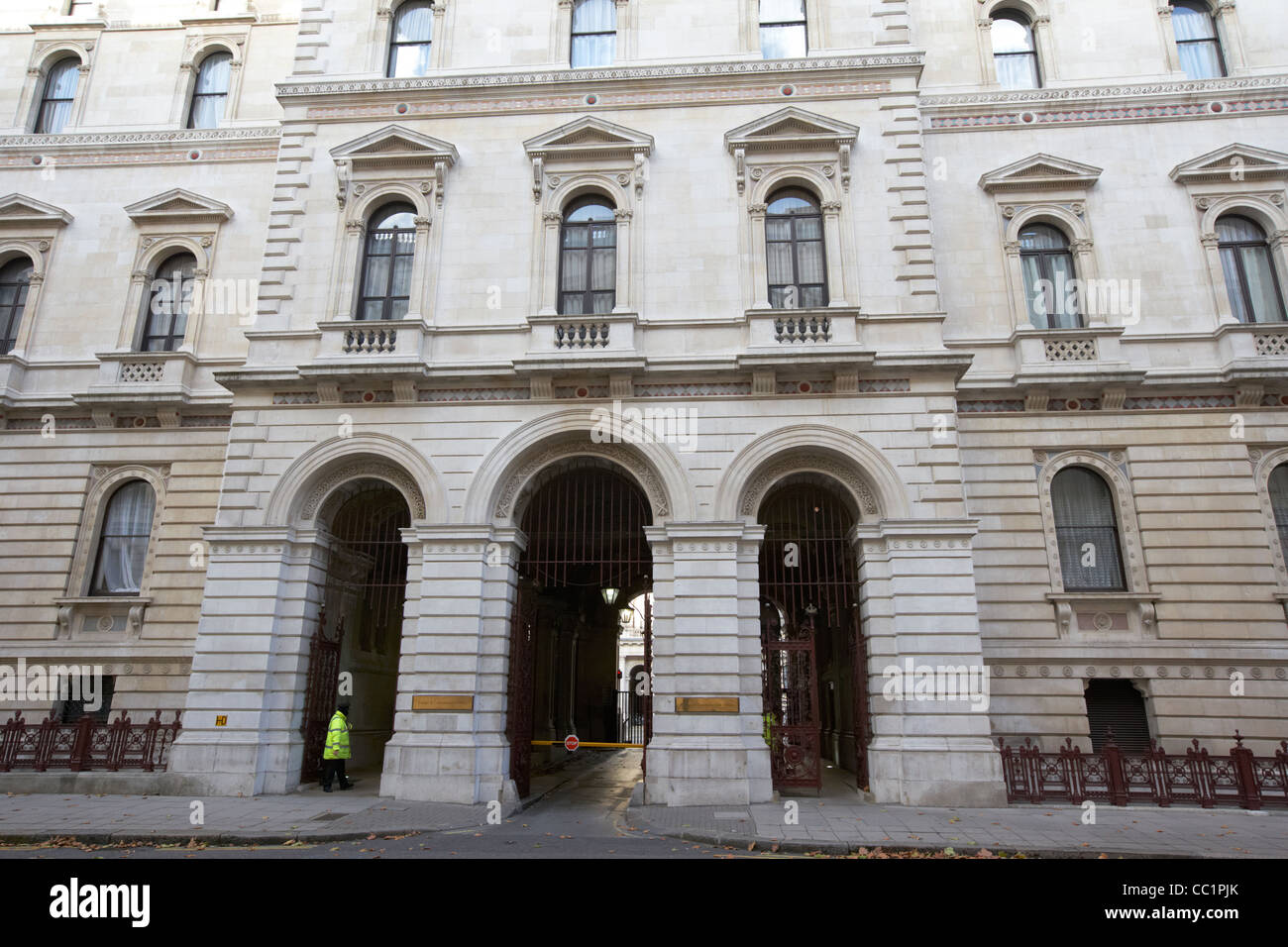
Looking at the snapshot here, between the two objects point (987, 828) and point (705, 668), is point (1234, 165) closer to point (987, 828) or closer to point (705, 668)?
point (987, 828)

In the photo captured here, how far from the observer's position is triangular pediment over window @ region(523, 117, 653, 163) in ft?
59.9

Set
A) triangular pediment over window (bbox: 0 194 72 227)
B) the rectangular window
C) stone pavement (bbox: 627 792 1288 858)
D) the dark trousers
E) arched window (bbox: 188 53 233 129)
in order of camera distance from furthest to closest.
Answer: arched window (bbox: 188 53 233 129) < triangular pediment over window (bbox: 0 194 72 227) < the rectangular window < the dark trousers < stone pavement (bbox: 627 792 1288 858)

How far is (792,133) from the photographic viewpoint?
18000 mm

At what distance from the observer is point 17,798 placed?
48.9 ft

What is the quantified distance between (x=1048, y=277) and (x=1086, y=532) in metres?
6.32

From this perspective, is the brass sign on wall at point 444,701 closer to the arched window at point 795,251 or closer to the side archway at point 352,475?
the side archway at point 352,475

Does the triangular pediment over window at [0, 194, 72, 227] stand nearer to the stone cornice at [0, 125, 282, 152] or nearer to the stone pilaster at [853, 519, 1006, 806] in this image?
the stone cornice at [0, 125, 282, 152]

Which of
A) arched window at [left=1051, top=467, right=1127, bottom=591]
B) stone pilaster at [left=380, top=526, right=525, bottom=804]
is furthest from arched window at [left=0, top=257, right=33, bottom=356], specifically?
arched window at [left=1051, top=467, right=1127, bottom=591]

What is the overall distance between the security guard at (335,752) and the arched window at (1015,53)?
22390 millimetres

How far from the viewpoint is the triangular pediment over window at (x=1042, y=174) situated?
19750 millimetres

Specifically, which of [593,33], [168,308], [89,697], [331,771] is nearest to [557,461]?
[331,771]

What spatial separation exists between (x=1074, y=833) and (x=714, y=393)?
383 inches

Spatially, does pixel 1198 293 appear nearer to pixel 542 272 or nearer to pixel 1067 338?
pixel 1067 338

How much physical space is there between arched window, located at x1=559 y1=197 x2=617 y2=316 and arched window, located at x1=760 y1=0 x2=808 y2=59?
5760mm
